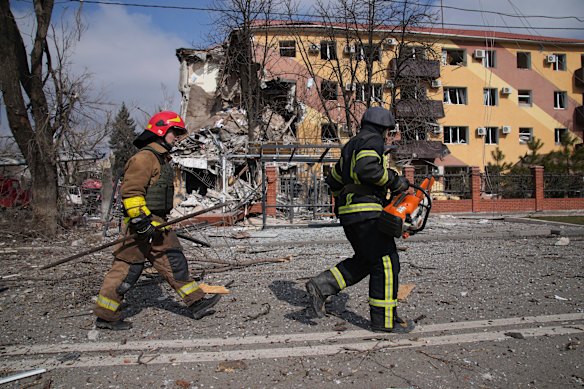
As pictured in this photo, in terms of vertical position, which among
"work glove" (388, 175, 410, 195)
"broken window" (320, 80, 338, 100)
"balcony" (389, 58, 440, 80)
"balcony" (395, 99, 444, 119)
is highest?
"balcony" (389, 58, 440, 80)

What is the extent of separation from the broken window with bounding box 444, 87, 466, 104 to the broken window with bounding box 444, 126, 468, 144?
205cm

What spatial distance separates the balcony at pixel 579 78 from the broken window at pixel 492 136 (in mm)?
8296

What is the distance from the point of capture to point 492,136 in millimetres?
31422

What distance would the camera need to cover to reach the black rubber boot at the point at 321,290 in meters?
3.55

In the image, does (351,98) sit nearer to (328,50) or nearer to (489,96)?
(328,50)

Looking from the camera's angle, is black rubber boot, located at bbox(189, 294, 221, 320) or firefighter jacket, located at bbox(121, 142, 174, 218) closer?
firefighter jacket, located at bbox(121, 142, 174, 218)

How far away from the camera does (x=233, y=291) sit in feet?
15.9

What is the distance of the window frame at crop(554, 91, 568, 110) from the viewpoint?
108ft

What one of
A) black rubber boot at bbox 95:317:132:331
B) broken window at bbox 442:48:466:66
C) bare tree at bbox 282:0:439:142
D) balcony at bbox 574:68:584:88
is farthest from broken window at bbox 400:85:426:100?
black rubber boot at bbox 95:317:132:331

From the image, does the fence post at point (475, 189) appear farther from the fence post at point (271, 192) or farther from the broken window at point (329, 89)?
the fence post at point (271, 192)

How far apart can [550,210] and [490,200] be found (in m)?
3.22

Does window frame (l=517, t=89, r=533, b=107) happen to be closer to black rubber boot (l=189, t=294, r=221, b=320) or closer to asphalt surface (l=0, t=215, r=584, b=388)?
asphalt surface (l=0, t=215, r=584, b=388)

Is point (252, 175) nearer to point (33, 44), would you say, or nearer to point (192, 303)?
point (33, 44)

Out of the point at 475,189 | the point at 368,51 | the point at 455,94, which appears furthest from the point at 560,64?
the point at 368,51
